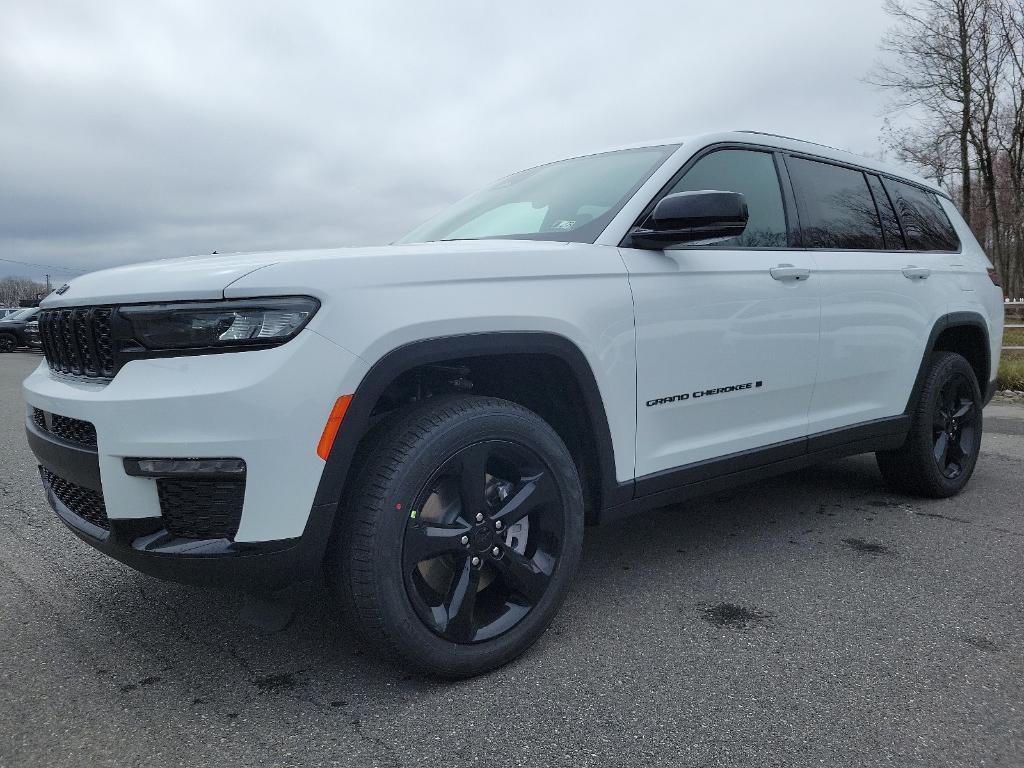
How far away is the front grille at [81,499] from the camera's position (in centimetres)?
207

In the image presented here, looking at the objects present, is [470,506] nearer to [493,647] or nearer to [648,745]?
[493,647]

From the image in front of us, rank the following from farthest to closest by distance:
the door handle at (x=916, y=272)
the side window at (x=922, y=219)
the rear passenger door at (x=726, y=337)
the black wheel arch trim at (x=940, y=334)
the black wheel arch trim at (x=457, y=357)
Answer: the side window at (x=922, y=219), the black wheel arch trim at (x=940, y=334), the door handle at (x=916, y=272), the rear passenger door at (x=726, y=337), the black wheel arch trim at (x=457, y=357)

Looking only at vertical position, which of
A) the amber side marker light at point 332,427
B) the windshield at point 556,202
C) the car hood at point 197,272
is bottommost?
the amber side marker light at point 332,427

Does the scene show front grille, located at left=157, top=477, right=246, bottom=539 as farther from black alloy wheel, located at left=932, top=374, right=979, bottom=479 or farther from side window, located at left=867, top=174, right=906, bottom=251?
black alloy wheel, located at left=932, top=374, right=979, bottom=479

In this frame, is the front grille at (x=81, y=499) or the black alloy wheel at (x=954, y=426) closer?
the front grille at (x=81, y=499)

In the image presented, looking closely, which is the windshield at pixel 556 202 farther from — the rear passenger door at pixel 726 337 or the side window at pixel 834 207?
the side window at pixel 834 207

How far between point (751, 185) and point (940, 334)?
5.20 feet

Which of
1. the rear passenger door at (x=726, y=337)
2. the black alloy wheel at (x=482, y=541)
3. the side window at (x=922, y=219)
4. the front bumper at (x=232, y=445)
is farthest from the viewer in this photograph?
the side window at (x=922, y=219)

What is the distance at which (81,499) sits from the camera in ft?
7.11

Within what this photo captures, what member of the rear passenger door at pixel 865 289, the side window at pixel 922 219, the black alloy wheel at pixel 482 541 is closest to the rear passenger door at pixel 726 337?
the rear passenger door at pixel 865 289

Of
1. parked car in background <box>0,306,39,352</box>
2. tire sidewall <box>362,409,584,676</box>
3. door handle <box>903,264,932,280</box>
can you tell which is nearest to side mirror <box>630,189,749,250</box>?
tire sidewall <box>362,409,584,676</box>

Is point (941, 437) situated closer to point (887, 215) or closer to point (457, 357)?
point (887, 215)

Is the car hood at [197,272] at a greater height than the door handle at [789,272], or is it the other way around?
the car hood at [197,272]

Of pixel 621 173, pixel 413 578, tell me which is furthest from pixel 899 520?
pixel 413 578
